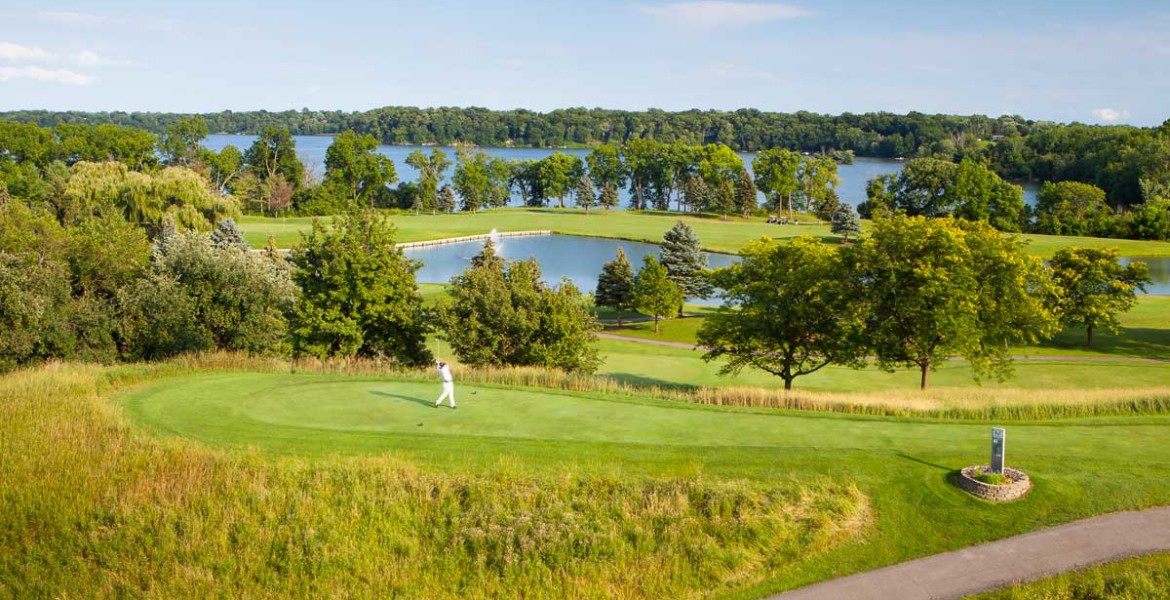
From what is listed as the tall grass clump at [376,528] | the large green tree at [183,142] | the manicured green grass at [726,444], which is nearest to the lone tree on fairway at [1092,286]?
the manicured green grass at [726,444]

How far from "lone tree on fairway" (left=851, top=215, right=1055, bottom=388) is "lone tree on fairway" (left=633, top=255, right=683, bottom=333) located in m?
22.2

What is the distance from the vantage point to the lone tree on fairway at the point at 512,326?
30.6 metres

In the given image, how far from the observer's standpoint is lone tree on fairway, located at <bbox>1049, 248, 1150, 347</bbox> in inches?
1702

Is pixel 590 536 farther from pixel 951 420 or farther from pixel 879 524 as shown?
pixel 951 420

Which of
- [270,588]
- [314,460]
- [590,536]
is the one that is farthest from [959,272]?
[270,588]

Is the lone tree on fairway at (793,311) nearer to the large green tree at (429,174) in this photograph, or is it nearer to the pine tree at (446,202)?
the large green tree at (429,174)

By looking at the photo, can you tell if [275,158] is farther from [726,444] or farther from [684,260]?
[726,444]

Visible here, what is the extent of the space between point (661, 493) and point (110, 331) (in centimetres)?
2517

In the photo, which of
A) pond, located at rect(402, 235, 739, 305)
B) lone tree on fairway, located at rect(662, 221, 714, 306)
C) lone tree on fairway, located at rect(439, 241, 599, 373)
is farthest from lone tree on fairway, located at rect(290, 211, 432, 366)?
pond, located at rect(402, 235, 739, 305)

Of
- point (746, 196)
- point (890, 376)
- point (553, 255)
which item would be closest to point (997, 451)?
point (890, 376)

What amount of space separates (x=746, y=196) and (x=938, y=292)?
102 m

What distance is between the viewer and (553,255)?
93.2 metres

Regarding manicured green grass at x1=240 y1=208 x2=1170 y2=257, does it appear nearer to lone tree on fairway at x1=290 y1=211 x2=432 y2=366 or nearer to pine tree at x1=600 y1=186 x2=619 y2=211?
pine tree at x1=600 y1=186 x2=619 y2=211

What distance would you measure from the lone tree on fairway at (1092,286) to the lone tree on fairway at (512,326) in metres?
25.6
